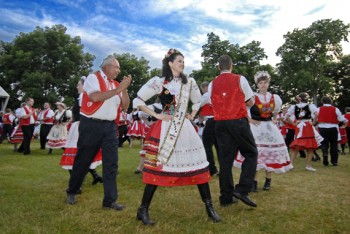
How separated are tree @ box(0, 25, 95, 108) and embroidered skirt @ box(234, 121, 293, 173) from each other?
104ft

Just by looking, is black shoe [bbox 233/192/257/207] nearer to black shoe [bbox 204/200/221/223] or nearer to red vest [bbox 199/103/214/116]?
black shoe [bbox 204/200/221/223]

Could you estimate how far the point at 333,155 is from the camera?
9.86 m

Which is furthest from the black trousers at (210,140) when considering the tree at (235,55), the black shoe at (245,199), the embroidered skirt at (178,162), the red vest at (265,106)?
the tree at (235,55)

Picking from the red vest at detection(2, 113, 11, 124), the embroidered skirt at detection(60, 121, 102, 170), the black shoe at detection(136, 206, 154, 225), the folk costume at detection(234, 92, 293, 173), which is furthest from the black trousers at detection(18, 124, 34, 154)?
the black shoe at detection(136, 206, 154, 225)

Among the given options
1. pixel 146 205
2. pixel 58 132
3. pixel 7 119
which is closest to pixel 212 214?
pixel 146 205

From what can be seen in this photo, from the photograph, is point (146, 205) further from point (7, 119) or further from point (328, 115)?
point (7, 119)

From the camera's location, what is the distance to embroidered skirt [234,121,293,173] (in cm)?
585

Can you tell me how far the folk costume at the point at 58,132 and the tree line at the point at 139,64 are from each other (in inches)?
877

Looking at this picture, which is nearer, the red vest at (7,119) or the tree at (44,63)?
the red vest at (7,119)

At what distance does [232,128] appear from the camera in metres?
4.60

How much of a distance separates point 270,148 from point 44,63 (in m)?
35.3

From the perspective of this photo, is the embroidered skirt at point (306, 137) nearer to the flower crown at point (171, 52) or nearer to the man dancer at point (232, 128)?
the man dancer at point (232, 128)

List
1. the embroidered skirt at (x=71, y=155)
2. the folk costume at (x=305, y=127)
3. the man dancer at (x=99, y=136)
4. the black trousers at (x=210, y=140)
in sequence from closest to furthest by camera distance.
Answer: the man dancer at (x=99, y=136)
the embroidered skirt at (x=71, y=155)
the black trousers at (x=210, y=140)
the folk costume at (x=305, y=127)

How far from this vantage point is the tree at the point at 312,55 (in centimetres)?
3828
